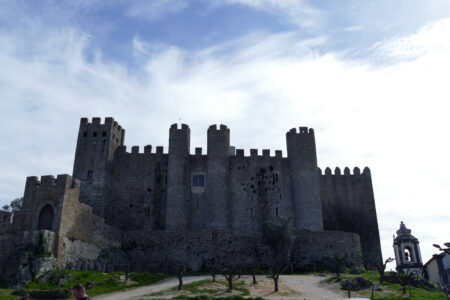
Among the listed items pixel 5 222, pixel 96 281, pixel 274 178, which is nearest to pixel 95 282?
pixel 96 281

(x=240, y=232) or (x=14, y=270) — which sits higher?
(x=240, y=232)

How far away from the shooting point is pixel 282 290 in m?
22.6

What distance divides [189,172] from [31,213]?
54.1ft

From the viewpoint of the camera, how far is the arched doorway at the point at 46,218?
27266mm

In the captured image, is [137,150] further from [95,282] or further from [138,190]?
[95,282]

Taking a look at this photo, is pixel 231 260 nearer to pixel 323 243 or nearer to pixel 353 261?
pixel 323 243

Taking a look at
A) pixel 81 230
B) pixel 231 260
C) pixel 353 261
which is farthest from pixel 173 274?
pixel 353 261

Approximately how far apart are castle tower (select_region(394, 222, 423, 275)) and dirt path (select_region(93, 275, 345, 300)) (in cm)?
1360

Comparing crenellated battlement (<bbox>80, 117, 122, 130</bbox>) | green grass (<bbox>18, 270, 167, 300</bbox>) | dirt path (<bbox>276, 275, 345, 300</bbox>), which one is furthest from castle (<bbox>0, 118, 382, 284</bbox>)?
green grass (<bbox>18, 270, 167, 300</bbox>)

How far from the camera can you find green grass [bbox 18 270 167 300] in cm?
2270

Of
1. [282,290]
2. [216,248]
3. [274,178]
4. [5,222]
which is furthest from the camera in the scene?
[274,178]

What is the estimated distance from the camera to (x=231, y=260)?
105ft

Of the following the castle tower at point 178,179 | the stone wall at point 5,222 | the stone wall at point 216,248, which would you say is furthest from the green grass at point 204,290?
the castle tower at point 178,179

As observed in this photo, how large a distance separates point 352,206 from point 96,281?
29.6 metres
